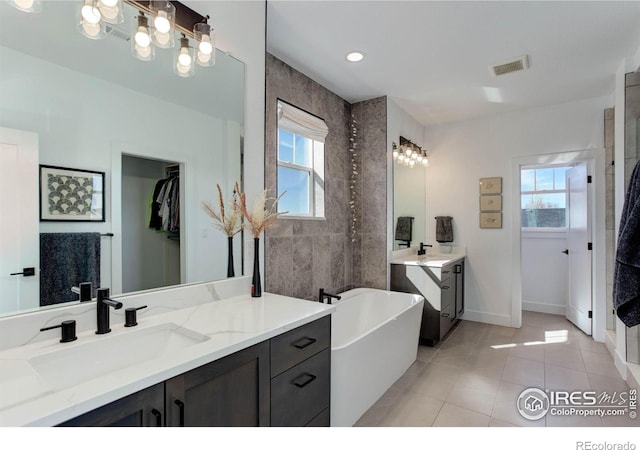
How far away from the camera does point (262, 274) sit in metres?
2.07

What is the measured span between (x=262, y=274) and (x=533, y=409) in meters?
2.10

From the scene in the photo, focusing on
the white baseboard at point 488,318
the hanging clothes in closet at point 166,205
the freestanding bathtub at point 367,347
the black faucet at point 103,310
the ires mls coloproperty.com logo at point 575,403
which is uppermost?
the hanging clothes in closet at point 166,205

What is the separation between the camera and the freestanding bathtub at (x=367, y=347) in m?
1.91

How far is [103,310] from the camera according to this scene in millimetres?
1240

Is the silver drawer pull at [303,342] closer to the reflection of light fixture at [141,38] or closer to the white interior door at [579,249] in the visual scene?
the reflection of light fixture at [141,38]

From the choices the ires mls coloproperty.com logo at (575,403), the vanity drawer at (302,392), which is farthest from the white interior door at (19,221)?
the ires mls coloproperty.com logo at (575,403)

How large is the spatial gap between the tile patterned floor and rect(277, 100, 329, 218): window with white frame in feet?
5.55

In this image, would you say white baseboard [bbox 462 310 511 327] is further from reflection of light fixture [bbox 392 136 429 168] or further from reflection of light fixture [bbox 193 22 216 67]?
reflection of light fixture [bbox 193 22 216 67]

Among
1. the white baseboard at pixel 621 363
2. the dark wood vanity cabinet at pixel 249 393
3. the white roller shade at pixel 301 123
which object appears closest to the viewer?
the dark wood vanity cabinet at pixel 249 393

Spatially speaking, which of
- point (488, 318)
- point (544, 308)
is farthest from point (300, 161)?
point (544, 308)

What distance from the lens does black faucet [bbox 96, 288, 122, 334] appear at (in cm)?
122

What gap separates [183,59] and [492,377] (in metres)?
3.16

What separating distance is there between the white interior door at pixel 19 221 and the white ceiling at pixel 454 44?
1.61 metres

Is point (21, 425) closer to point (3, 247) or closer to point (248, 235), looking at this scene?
point (3, 247)
